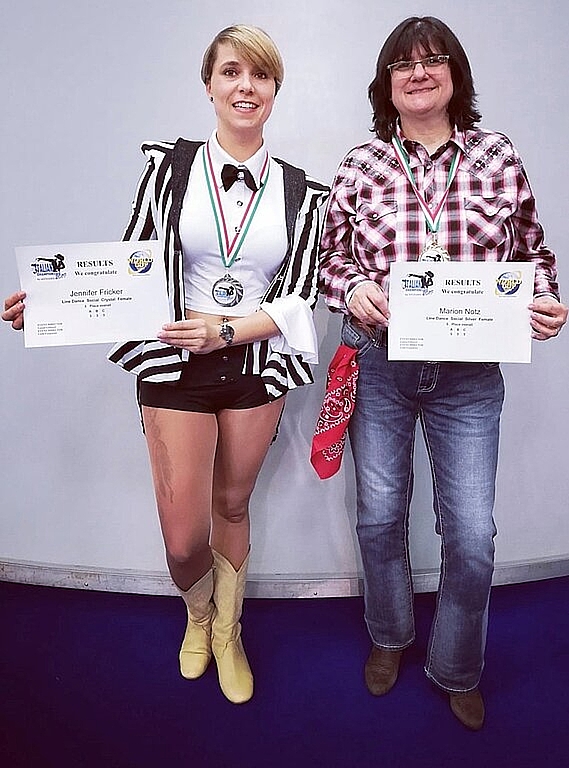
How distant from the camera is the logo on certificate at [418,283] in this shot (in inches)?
57.0

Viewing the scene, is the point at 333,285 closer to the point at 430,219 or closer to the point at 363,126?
the point at 430,219

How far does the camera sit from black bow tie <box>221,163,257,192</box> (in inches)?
62.8

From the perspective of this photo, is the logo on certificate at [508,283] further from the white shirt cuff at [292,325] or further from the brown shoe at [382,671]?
the brown shoe at [382,671]

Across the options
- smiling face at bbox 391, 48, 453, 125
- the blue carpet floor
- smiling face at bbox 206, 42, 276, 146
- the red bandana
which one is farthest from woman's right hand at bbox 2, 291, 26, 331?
the blue carpet floor

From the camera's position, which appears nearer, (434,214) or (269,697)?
(434,214)

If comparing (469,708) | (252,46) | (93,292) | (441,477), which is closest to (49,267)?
(93,292)

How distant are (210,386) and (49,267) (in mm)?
478

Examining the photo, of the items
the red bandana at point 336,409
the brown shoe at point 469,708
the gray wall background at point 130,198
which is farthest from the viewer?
the gray wall background at point 130,198

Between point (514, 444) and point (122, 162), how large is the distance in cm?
178

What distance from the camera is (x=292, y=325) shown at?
5.41 feet

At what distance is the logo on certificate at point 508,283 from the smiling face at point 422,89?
1.45ft

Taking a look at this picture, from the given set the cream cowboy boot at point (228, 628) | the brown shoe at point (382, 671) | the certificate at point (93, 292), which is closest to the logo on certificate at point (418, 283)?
the certificate at point (93, 292)

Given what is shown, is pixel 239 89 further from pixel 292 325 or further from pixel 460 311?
pixel 460 311

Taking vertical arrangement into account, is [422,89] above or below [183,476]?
above
